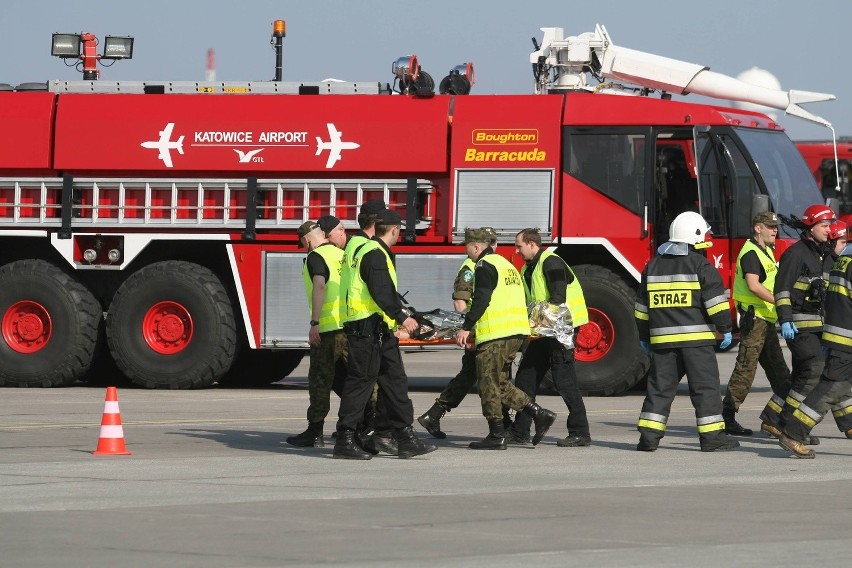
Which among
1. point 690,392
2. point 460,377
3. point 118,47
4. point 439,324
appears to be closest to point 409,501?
point 690,392

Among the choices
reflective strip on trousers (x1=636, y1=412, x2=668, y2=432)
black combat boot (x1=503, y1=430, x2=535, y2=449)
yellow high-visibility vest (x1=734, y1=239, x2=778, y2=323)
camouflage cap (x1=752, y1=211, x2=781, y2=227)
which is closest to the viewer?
reflective strip on trousers (x1=636, y1=412, x2=668, y2=432)

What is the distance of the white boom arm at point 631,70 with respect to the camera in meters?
20.4

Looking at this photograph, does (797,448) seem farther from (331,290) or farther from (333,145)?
(333,145)

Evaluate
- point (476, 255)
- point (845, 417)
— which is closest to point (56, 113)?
point (476, 255)

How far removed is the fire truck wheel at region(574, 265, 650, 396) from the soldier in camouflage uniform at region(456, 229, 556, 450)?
5276mm

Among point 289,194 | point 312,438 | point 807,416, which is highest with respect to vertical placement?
point 289,194

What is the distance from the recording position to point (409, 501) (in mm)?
9758

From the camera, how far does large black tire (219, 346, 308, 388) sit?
20344mm

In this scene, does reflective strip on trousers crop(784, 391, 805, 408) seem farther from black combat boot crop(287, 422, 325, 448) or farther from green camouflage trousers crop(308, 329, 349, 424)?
black combat boot crop(287, 422, 325, 448)

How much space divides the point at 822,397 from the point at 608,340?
5884mm

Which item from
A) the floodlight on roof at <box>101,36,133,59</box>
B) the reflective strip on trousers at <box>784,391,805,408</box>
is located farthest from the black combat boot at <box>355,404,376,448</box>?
the floodlight on roof at <box>101,36,133,59</box>

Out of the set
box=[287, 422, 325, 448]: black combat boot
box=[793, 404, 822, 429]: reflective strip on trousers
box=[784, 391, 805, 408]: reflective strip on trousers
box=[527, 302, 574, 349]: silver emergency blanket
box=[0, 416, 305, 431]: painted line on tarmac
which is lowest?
box=[0, 416, 305, 431]: painted line on tarmac

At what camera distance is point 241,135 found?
1886cm

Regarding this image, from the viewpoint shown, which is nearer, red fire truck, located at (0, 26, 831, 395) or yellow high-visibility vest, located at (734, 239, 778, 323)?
yellow high-visibility vest, located at (734, 239, 778, 323)
